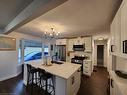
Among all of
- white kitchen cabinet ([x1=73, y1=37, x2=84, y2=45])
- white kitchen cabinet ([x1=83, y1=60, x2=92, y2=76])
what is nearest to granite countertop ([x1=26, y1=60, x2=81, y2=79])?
white kitchen cabinet ([x1=83, y1=60, x2=92, y2=76])

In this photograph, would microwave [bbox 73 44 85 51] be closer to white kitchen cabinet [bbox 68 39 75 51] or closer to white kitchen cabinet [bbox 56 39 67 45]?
white kitchen cabinet [bbox 68 39 75 51]

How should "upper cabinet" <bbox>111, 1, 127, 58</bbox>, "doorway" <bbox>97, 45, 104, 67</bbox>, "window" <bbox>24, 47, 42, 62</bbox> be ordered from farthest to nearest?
"doorway" <bbox>97, 45, 104, 67</bbox> < "window" <bbox>24, 47, 42, 62</bbox> < "upper cabinet" <bbox>111, 1, 127, 58</bbox>

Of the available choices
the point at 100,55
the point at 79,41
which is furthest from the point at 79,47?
the point at 100,55

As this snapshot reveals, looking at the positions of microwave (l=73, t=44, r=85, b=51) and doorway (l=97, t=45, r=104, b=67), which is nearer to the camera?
microwave (l=73, t=44, r=85, b=51)

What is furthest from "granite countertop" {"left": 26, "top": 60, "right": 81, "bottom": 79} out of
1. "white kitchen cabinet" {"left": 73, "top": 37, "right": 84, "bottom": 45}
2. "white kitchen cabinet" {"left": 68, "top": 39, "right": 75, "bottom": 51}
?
"white kitchen cabinet" {"left": 68, "top": 39, "right": 75, "bottom": 51}

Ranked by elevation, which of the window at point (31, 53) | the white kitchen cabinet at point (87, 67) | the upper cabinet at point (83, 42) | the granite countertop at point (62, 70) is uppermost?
the upper cabinet at point (83, 42)

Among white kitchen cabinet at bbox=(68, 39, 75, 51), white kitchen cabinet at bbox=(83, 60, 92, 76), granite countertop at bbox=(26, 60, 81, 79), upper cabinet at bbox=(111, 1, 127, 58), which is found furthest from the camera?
white kitchen cabinet at bbox=(68, 39, 75, 51)

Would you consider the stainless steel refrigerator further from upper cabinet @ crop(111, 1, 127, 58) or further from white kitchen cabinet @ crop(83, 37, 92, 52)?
upper cabinet @ crop(111, 1, 127, 58)

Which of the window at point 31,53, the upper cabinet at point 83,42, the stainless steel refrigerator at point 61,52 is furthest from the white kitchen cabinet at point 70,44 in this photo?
the window at point 31,53

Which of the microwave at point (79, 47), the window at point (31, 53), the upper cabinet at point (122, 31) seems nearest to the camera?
the upper cabinet at point (122, 31)

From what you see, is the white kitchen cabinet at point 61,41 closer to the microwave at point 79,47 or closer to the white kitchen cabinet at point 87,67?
the microwave at point 79,47

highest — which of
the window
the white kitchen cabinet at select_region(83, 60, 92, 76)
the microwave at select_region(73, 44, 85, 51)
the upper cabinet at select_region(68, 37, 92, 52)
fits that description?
the upper cabinet at select_region(68, 37, 92, 52)

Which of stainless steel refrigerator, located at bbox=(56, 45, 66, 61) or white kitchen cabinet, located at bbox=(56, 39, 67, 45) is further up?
white kitchen cabinet, located at bbox=(56, 39, 67, 45)

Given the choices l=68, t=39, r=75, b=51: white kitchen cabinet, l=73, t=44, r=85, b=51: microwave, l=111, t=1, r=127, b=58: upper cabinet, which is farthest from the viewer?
l=68, t=39, r=75, b=51: white kitchen cabinet
